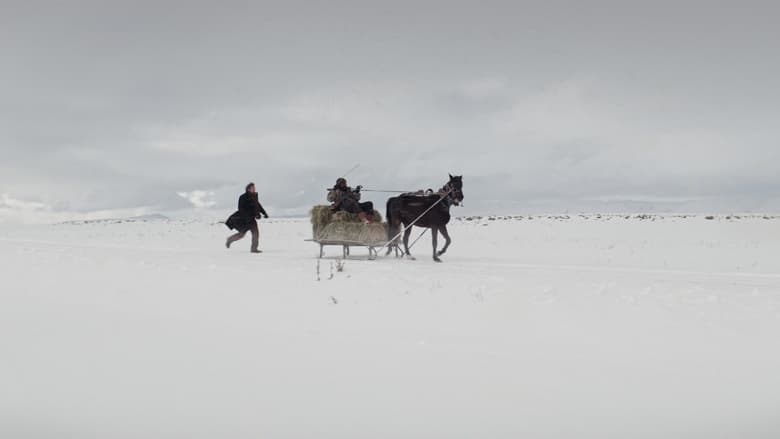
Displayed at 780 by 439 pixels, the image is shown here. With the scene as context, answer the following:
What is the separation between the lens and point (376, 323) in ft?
21.8

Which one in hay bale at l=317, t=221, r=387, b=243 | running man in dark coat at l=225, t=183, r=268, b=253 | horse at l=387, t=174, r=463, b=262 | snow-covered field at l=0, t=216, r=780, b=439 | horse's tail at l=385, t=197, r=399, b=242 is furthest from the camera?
running man in dark coat at l=225, t=183, r=268, b=253

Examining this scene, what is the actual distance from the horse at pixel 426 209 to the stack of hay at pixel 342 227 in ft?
1.64

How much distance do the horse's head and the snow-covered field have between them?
13.5 feet

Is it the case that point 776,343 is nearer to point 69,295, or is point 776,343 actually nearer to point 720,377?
point 720,377

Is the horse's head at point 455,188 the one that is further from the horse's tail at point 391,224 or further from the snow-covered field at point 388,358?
the snow-covered field at point 388,358

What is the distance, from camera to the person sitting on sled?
13.6m

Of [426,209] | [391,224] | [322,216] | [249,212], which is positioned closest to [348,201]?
[322,216]

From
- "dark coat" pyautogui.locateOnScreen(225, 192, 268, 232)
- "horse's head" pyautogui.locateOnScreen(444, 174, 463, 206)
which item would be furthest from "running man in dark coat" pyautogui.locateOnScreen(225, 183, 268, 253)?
"horse's head" pyautogui.locateOnScreen(444, 174, 463, 206)

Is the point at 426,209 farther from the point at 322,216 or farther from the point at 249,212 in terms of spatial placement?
the point at 249,212

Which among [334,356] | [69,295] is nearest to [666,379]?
[334,356]

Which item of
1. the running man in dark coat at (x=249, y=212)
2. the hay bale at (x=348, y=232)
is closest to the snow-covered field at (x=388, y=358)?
the hay bale at (x=348, y=232)

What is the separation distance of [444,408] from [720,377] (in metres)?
2.47

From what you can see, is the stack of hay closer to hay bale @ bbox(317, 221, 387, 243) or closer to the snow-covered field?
hay bale @ bbox(317, 221, 387, 243)

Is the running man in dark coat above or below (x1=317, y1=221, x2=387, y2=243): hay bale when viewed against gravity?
above
